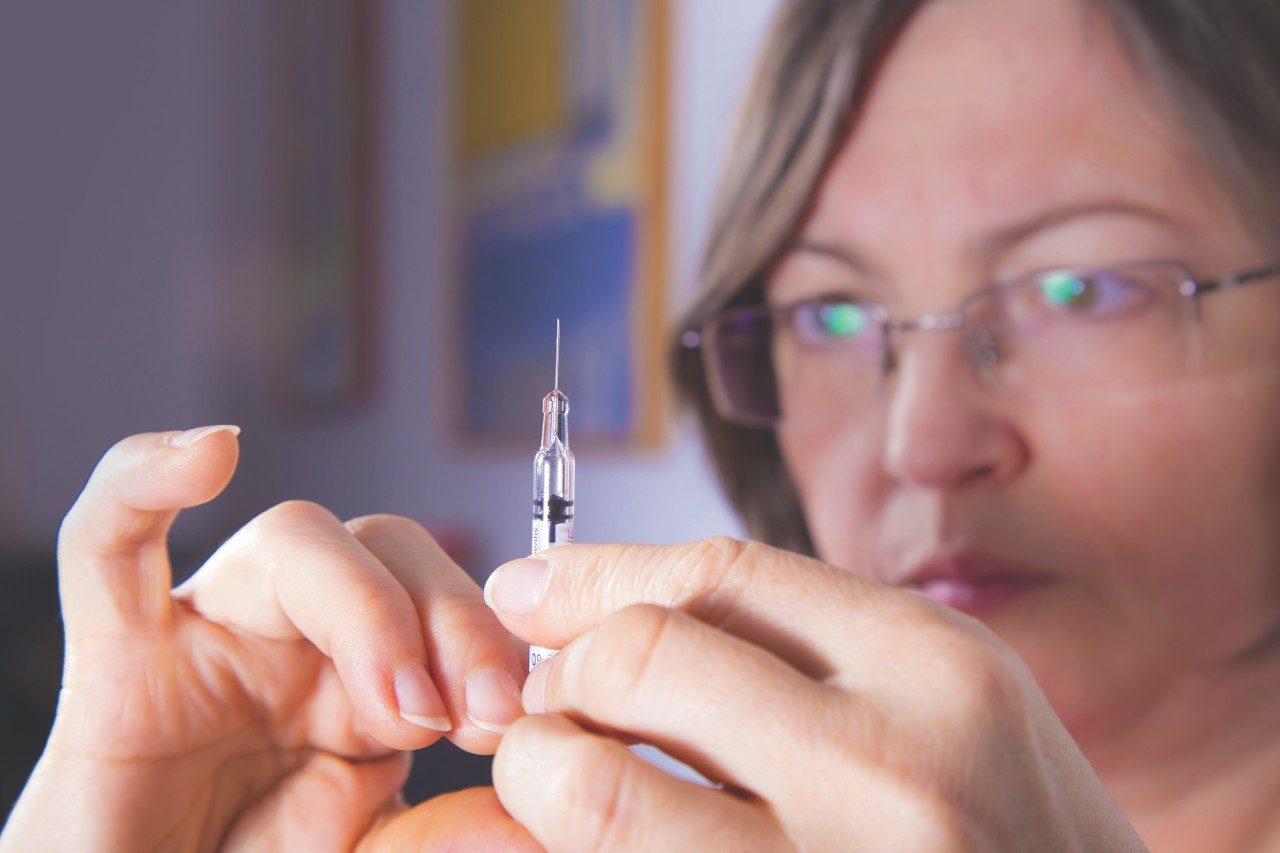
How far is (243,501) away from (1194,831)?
8.49 feet

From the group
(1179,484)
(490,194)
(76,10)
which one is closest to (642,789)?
(1179,484)

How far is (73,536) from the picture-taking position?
2.13 feet

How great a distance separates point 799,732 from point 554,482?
0.86 feet

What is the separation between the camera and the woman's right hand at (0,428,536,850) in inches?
22.7

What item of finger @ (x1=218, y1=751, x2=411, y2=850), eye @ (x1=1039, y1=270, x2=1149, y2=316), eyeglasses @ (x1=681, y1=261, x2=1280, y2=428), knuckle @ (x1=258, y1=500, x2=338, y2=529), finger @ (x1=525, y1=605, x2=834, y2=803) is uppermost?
eye @ (x1=1039, y1=270, x2=1149, y2=316)

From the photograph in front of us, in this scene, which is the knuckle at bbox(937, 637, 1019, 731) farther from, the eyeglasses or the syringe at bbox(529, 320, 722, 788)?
the eyeglasses

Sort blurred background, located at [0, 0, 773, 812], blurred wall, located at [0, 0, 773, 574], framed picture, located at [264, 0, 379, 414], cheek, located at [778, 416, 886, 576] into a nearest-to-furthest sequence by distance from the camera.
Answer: cheek, located at [778, 416, 886, 576] → blurred background, located at [0, 0, 773, 812] → blurred wall, located at [0, 0, 773, 574] → framed picture, located at [264, 0, 379, 414]

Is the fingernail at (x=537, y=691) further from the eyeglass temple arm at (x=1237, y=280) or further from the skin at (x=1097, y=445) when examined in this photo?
the eyeglass temple arm at (x=1237, y=280)

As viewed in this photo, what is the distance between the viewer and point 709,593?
484 millimetres

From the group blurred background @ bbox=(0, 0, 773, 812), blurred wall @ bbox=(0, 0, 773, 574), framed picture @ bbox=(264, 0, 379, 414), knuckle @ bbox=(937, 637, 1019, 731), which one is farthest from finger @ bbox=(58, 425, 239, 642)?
framed picture @ bbox=(264, 0, 379, 414)

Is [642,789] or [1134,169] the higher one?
[1134,169]

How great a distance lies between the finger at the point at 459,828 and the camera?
0.54 m

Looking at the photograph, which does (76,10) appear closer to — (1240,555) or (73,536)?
(73,536)

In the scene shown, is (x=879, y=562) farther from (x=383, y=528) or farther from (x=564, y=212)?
(x=564, y=212)
